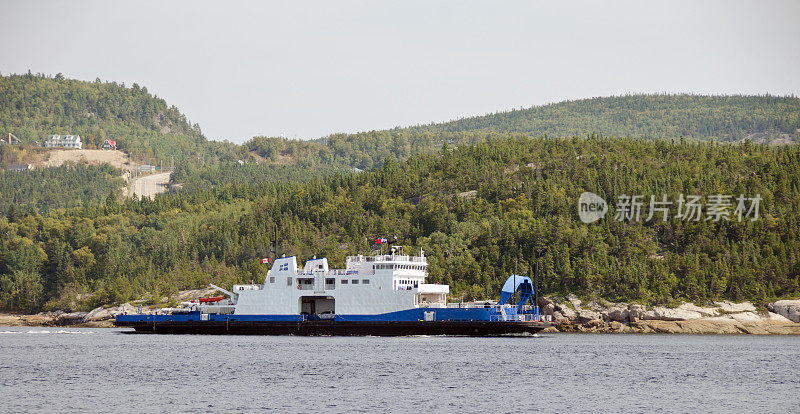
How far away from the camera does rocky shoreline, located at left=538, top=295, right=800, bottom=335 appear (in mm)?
106812

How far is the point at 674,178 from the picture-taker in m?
136

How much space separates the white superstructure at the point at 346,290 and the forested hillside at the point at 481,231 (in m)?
26.9

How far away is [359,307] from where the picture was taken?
88.6 m

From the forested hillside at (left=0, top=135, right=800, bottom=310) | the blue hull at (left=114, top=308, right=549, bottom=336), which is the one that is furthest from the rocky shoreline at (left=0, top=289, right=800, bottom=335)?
the blue hull at (left=114, top=308, right=549, bottom=336)

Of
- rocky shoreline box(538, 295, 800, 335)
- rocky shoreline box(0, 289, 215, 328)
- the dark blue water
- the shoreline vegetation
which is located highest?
the shoreline vegetation

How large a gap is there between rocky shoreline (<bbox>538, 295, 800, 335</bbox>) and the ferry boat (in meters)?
16.8

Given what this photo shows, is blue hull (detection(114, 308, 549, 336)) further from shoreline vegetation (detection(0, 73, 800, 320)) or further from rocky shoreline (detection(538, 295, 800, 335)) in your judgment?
shoreline vegetation (detection(0, 73, 800, 320))

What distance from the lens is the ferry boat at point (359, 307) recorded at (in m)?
85.9

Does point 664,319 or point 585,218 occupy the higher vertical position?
point 585,218

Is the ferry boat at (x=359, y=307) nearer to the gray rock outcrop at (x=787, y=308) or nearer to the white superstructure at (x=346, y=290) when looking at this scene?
the white superstructure at (x=346, y=290)

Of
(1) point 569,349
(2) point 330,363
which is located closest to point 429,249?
(1) point 569,349

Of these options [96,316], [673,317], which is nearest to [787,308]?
[673,317]

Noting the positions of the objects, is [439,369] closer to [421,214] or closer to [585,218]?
[585,218]

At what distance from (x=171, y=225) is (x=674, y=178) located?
3828 inches
